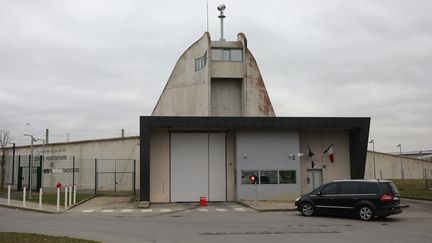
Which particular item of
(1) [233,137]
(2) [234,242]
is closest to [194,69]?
(1) [233,137]

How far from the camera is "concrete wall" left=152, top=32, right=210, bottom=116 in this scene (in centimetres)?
4759

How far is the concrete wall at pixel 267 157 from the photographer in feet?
100

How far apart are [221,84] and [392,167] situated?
2142 centimetres

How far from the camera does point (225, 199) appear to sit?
31469 millimetres

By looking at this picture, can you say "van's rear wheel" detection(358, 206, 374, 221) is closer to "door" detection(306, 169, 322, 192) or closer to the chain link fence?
"door" detection(306, 169, 322, 192)

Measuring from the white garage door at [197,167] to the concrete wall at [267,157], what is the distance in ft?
5.47

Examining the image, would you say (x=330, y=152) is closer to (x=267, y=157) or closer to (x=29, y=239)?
(x=267, y=157)

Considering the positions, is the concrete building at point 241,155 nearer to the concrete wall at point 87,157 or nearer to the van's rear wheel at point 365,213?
the concrete wall at point 87,157

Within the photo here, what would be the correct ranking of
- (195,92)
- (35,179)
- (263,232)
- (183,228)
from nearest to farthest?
(263,232), (183,228), (35,179), (195,92)

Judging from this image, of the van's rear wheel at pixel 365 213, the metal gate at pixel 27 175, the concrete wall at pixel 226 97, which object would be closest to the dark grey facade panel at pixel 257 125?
the metal gate at pixel 27 175

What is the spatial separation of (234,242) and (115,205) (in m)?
16.6

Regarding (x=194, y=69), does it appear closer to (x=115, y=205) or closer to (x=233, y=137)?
(x=233, y=137)

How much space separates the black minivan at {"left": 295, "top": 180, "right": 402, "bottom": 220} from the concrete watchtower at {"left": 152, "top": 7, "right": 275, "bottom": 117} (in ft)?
86.1

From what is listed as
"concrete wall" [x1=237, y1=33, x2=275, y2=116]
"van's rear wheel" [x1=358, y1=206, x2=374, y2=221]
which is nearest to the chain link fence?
"concrete wall" [x1=237, y1=33, x2=275, y2=116]
